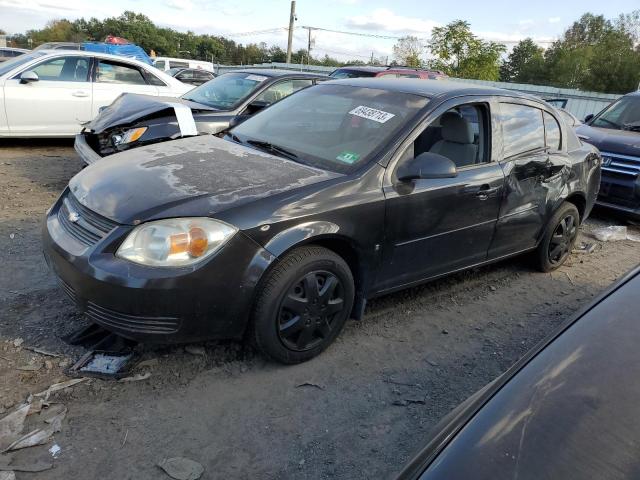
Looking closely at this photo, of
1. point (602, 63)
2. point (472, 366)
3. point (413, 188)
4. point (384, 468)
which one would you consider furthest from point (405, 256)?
point (602, 63)

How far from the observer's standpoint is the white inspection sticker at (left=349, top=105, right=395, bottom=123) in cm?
348

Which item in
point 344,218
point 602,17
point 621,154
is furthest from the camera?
point 602,17

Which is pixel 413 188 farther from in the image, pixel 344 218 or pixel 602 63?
pixel 602 63

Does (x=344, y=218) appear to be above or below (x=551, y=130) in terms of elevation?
below

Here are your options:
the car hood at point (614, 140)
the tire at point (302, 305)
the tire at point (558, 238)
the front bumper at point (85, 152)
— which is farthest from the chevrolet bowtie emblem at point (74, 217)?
the car hood at point (614, 140)

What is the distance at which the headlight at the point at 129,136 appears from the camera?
5.35m

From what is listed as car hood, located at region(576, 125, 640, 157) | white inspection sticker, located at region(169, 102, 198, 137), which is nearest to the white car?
white inspection sticker, located at region(169, 102, 198, 137)

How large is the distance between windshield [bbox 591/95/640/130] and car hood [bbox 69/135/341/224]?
20.6 ft

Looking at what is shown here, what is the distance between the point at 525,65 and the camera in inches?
2322

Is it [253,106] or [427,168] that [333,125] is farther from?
[253,106]

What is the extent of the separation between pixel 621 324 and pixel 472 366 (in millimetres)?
1682

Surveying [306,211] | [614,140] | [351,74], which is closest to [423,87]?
[306,211]

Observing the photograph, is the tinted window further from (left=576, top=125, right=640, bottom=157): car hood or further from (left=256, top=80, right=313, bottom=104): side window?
(left=256, top=80, right=313, bottom=104): side window

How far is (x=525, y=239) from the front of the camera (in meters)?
4.38
